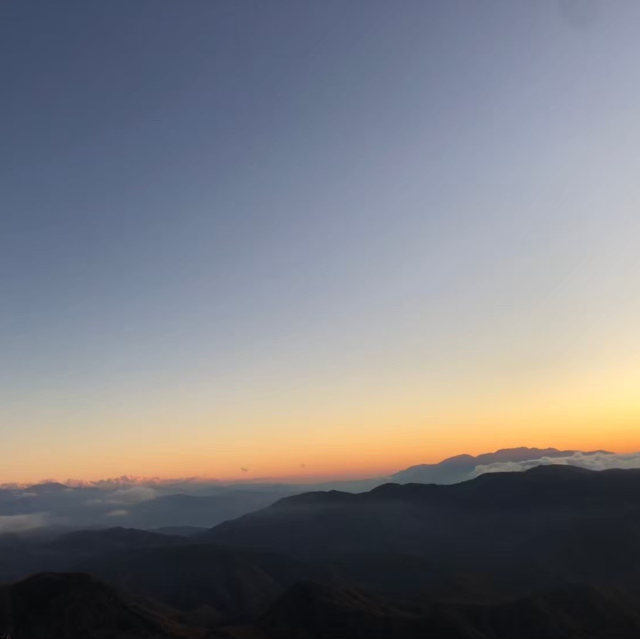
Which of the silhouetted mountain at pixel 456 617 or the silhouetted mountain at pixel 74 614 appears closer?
the silhouetted mountain at pixel 456 617

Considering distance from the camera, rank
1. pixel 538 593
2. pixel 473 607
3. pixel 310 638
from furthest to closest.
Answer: pixel 538 593 < pixel 473 607 < pixel 310 638

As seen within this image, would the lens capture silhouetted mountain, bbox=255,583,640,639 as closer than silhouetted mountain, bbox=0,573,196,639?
Yes

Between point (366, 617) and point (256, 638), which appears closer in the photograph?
point (256, 638)

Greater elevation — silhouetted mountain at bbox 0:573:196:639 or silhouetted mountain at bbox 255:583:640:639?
silhouetted mountain at bbox 0:573:196:639

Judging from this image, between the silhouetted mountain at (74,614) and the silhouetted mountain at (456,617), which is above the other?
the silhouetted mountain at (74,614)

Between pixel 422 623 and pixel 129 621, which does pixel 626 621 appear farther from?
pixel 129 621

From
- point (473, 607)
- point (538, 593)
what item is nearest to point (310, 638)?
point (473, 607)

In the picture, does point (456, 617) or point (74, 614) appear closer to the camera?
point (456, 617)

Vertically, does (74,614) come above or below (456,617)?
above
